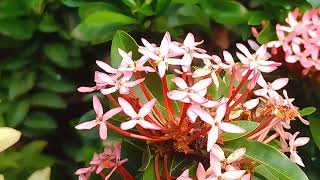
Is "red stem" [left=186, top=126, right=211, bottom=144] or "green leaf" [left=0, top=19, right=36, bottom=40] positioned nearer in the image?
"red stem" [left=186, top=126, right=211, bottom=144]

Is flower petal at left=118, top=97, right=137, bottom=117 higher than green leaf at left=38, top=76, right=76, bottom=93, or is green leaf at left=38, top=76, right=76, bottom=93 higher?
flower petal at left=118, top=97, right=137, bottom=117

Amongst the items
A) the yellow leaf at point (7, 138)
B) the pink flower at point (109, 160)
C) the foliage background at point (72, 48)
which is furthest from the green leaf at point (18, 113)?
the pink flower at point (109, 160)

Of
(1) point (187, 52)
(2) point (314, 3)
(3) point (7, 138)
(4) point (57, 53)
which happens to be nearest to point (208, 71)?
(1) point (187, 52)

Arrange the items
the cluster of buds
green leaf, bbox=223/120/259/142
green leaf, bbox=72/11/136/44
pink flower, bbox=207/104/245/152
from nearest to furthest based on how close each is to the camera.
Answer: pink flower, bbox=207/104/245/152
green leaf, bbox=223/120/259/142
the cluster of buds
green leaf, bbox=72/11/136/44

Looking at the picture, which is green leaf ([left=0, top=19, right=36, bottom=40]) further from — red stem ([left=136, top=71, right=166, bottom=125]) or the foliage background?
red stem ([left=136, top=71, right=166, bottom=125])

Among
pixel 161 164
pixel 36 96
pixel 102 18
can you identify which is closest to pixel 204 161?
pixel 161 164

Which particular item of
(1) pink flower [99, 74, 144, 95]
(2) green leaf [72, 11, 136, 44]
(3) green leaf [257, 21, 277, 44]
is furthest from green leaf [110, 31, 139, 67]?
(3) green leaf [257, 21, 277, 44]

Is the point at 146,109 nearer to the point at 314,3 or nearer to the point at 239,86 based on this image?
the point at 239,86
